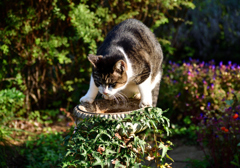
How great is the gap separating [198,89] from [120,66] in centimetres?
199

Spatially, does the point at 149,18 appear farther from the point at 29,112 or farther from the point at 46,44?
the point at 29,112

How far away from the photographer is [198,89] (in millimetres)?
3844

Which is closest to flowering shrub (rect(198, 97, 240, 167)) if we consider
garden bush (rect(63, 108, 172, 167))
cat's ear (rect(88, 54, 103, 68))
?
garden bush (rect(63, 108, 172, 167))

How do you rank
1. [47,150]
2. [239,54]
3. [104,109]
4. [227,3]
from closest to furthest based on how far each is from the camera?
[104,109], [47,150], [239,54], [227,3]

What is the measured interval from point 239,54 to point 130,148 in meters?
4.82

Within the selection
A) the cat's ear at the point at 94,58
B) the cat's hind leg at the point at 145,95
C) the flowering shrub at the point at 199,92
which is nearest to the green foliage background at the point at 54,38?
the flowering shrub at the point at 199,92

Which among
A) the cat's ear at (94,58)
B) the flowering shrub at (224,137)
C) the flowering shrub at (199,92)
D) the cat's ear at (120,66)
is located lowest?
the flowering shrub at (224,137)

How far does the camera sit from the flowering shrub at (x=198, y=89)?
11.9ft

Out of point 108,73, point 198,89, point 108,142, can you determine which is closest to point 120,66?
point 108,73

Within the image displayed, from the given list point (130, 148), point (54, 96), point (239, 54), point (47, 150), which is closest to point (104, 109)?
point (130, 148)

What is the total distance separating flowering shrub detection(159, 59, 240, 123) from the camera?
11.9 feet

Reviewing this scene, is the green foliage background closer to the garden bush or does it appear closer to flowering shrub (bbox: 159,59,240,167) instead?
flowering shrub (bbox: 159,59,240,167)

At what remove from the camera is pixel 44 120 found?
423 centimetres

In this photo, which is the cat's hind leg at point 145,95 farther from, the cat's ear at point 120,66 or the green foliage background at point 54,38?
the green foliage background at point 54,38
